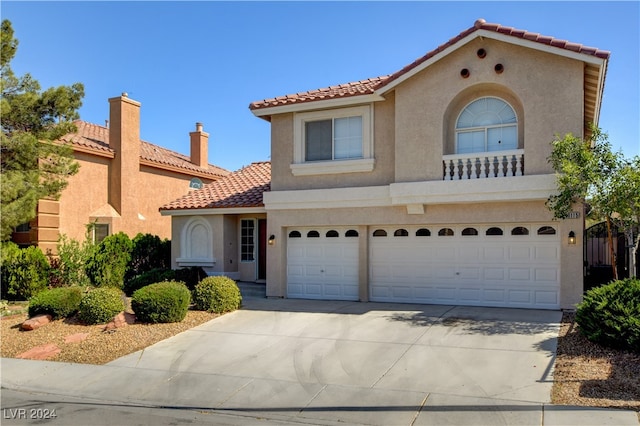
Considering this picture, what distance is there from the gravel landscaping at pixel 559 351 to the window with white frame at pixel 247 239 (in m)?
5.79

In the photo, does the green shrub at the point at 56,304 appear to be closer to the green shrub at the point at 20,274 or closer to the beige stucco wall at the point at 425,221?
the green shrub at the point at 20,274

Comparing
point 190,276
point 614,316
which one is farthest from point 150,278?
point 614,316

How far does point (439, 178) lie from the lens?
1408cm

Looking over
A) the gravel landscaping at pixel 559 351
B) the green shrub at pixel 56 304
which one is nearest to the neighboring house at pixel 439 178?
the gravel landscaping at pixel 559 351

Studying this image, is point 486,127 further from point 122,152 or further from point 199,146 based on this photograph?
point 199,146

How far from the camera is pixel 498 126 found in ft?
45.4

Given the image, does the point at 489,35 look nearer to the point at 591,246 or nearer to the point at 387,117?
the point at 387,117

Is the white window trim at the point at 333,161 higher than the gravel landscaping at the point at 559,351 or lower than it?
higher

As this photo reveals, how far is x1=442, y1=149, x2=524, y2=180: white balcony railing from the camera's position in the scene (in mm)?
13344

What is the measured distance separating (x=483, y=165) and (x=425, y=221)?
2099 mm

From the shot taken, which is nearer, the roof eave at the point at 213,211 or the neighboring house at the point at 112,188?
the roof eave at the point at 213,211

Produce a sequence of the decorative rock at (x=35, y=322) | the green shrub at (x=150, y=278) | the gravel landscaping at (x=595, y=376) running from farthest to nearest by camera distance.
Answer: the green shrub at (x=150, y=278) → the decorative rock at (x=35, y=322) → the gravel landscaping at (x=595, y=376)

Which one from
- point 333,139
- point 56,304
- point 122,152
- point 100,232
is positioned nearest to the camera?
point 56,304

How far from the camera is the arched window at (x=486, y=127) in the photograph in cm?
1374
